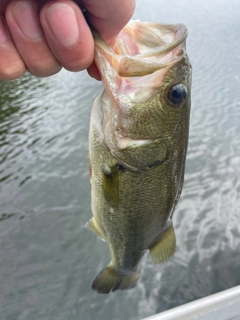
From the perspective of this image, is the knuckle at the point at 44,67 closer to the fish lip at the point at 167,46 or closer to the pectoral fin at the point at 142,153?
the fish lip at the point at 167,46

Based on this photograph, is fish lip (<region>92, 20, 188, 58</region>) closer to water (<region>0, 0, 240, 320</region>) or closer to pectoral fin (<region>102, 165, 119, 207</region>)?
pectoral fin (<region>102, 165, 119, 207</region>)

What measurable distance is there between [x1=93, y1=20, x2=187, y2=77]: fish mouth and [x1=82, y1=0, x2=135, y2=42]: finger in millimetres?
97

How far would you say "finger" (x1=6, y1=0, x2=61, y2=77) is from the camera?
988 mm

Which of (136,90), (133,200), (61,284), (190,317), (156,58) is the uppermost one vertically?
(156,58)

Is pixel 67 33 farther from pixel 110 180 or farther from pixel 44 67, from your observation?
pixel 110 180

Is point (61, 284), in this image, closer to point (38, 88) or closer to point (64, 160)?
point (64, 160)

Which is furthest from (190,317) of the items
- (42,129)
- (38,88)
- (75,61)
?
(38,88)

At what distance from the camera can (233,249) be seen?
460 cm

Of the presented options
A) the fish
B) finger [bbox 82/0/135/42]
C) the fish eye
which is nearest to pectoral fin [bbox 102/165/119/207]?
the fish

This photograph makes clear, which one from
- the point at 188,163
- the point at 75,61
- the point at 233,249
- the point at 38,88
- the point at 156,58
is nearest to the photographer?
the point at 75,61

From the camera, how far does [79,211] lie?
514 centimetres

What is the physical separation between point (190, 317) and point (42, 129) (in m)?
5.50

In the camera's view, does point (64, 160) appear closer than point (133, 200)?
No

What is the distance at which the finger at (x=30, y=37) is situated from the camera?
988 millimetres
